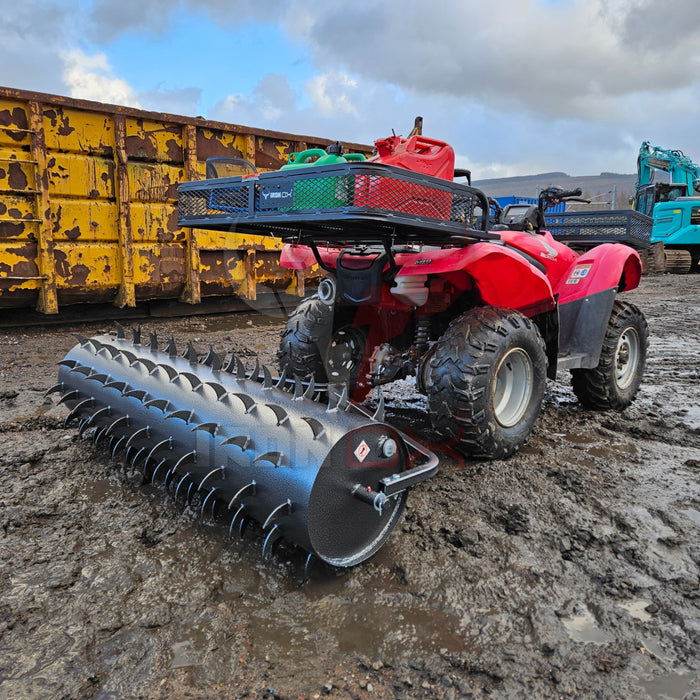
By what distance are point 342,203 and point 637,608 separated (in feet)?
5.62

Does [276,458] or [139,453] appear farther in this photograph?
[139,453]

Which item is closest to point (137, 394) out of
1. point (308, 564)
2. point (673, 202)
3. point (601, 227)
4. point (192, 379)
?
point (192, 379)

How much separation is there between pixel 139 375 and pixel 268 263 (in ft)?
16.2

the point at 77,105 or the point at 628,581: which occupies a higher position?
the point at 77,105

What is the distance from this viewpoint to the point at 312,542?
6.13ft

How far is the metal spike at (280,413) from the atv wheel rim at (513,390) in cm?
147

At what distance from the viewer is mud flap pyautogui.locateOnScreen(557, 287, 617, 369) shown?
3.68m

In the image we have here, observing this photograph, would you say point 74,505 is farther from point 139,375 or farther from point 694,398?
point 694,398

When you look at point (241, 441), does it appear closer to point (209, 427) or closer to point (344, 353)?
point (209, 427)

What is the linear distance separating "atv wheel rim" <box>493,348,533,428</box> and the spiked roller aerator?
37.0 inches

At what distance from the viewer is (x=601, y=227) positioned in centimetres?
428

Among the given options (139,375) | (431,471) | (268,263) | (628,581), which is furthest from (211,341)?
(628,581)

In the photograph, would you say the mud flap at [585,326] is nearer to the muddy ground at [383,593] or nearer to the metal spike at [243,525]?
the muddy ground at [383,593]

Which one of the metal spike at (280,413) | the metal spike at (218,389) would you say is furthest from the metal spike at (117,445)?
the metal spike at (280,413)
